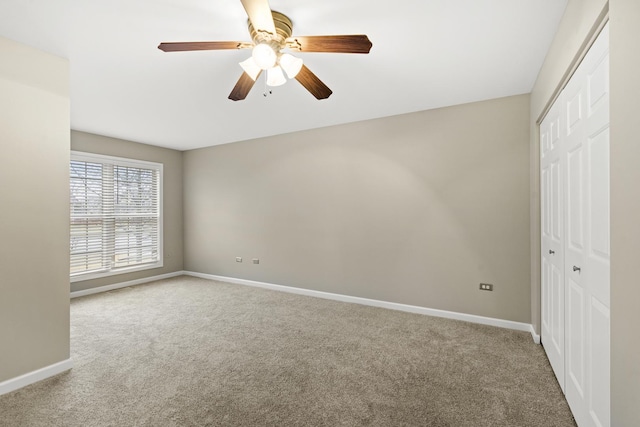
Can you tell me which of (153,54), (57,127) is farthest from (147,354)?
(153,54)

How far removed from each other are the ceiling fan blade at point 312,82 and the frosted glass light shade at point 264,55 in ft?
1.03

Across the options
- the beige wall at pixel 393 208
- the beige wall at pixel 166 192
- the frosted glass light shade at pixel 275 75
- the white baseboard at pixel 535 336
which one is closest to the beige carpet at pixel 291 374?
the white baseboard at pixel 535 336

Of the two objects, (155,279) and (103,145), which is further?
(155,279)

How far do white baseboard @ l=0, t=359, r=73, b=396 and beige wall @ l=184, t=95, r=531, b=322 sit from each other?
285 centimetres

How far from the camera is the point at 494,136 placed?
132 inches

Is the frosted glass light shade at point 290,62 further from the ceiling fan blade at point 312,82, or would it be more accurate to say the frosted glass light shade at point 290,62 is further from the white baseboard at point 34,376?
the white baseboard at point 34,376

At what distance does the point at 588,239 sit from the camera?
1.63 meters

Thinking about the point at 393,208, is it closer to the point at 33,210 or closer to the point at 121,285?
the point at 33,210

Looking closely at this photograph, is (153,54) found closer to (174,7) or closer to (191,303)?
(174,7)

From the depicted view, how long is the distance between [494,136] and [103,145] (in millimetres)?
5593

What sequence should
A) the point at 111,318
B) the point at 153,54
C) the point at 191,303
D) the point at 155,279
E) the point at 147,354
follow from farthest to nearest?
the point at 155,279
the point at 191,303
the point at 111,318
the point at 147,354
the point at 153,54

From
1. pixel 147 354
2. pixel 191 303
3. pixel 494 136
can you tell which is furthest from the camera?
pixel 191 303

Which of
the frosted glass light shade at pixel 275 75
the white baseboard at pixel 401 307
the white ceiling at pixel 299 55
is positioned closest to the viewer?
the white ceiling at pixel 299 55

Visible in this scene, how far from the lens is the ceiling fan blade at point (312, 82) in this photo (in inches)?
85.4
